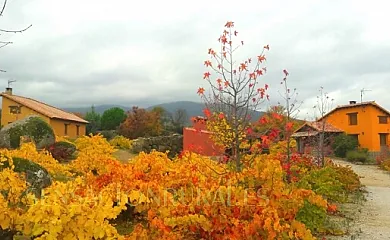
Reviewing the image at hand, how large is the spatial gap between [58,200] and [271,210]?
2.00 metres

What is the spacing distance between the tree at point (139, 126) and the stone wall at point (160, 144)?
19.8 feet

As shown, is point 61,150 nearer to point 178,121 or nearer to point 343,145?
point 343,145

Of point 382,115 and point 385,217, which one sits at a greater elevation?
point 382,115

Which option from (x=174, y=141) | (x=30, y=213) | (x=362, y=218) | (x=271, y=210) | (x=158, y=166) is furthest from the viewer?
(x=174, y=141)

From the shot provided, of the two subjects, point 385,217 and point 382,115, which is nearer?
point 385,217

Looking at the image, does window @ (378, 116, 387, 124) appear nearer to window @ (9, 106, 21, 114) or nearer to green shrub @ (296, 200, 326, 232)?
window @ (9, 106, 21, 114)

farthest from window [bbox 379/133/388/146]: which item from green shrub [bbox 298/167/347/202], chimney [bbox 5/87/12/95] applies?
chimney [bbox 5/87/12/95]

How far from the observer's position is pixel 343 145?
29.8 metres

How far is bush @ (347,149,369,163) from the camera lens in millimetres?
28172

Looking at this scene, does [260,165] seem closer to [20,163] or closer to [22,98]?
[20,163]

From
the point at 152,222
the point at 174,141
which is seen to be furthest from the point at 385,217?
the point at 174,141

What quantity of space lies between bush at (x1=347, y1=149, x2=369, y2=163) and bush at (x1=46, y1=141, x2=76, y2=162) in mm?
19975

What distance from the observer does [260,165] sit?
5324mm

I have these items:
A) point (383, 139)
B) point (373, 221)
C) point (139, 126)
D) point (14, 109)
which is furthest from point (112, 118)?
point (373, 221)
